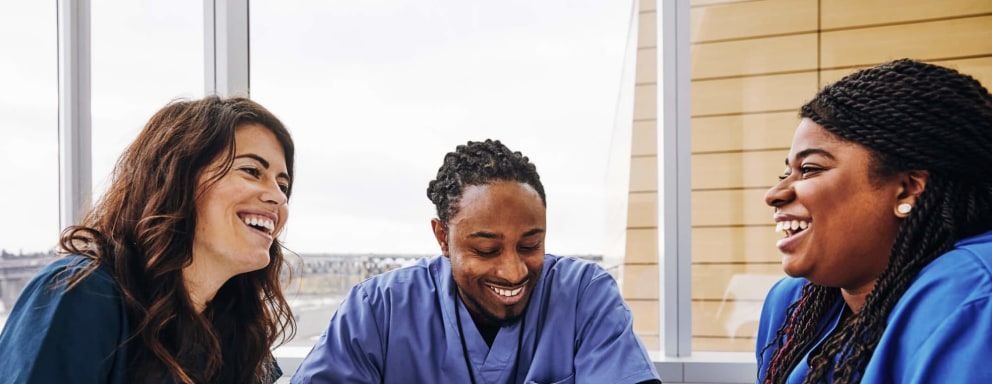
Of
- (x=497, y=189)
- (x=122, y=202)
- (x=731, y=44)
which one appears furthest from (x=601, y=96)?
(x=122, y=202)

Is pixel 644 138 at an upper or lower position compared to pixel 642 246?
upper

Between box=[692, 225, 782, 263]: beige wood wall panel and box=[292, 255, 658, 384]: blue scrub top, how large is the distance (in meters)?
0.81

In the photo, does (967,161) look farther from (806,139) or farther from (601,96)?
(601,96)

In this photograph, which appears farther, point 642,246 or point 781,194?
point 642,246

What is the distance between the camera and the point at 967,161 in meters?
1.05

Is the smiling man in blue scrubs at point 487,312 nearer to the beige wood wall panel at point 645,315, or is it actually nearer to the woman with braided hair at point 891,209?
the woman with braided hair at point 891,209

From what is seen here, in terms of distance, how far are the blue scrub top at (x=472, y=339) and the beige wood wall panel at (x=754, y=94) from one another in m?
0.97

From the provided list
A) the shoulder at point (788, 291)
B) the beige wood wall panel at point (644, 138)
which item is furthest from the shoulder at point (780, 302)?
the beige wood wall panel at point (644, 138)

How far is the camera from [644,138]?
2.43m

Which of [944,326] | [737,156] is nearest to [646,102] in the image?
[737,156]

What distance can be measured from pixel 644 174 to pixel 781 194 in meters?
1.24

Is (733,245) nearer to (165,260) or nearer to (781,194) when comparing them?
(781,194)

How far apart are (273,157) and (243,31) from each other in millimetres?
1307

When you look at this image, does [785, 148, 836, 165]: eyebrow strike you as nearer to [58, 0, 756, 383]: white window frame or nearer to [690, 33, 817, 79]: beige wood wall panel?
[58, 0, 756, 383]: white window frame
